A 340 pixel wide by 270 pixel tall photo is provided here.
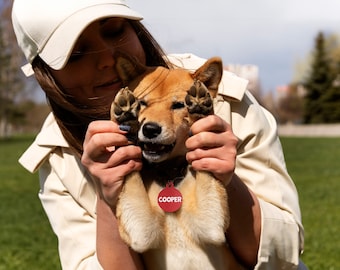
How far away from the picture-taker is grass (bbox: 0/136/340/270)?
6.85 m

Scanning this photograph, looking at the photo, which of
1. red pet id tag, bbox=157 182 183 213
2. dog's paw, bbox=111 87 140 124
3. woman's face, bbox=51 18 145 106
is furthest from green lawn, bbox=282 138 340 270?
dog's paw, bbox=111 87 140 124

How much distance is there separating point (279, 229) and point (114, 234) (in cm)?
72

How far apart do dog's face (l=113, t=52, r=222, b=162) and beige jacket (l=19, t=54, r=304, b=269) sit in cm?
45

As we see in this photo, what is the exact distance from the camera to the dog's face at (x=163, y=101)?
2.11 m

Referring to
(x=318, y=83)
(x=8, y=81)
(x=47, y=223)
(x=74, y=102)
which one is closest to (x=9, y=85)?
(x=8, y=81)

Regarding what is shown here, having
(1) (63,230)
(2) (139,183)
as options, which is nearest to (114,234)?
(2) (139,183)

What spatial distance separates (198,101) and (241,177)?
32.8 inches

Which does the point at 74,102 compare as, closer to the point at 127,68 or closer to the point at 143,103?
the point at 127,68

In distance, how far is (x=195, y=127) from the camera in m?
2.16

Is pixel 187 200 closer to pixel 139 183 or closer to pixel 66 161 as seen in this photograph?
pixel 139 183

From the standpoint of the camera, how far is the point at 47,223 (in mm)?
9625

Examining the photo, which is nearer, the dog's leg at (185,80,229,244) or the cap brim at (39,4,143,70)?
the dog's leg at (185,80,229,244)

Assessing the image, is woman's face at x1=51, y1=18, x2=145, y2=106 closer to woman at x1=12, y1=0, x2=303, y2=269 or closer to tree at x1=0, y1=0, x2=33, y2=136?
woman at x1=12, y1=0, x2=303, y2=269

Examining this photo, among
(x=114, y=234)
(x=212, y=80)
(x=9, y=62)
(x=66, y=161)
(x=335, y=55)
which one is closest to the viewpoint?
(x=212, y=80)
